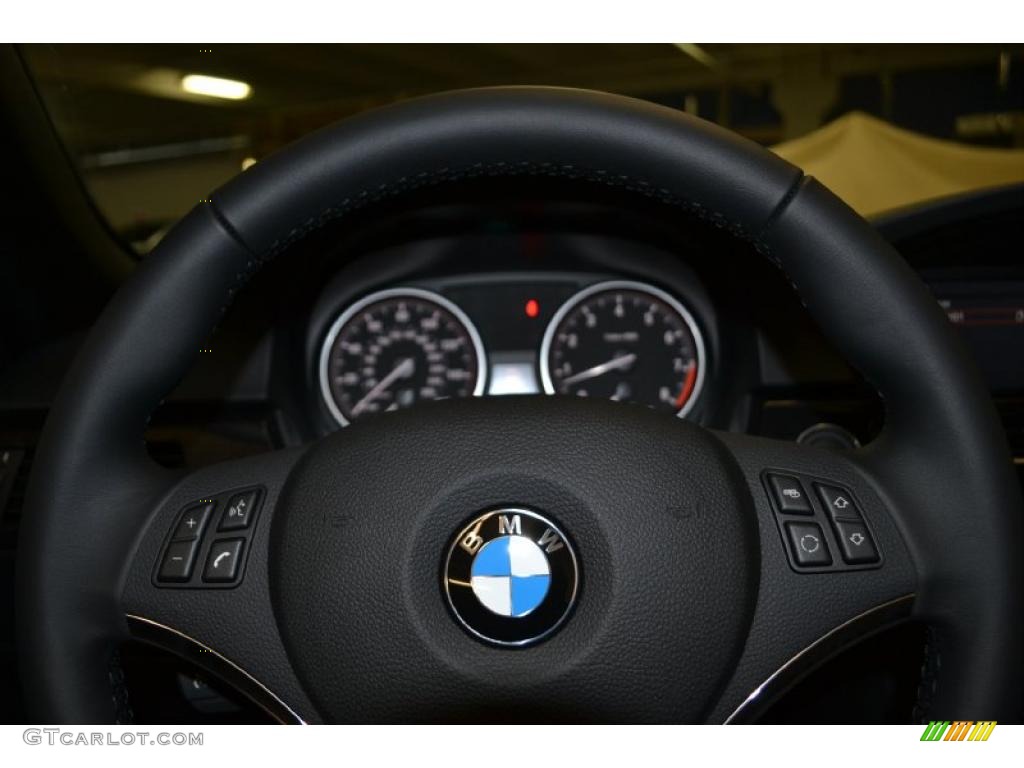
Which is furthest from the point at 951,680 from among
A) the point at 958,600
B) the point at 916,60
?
the point at 916,60

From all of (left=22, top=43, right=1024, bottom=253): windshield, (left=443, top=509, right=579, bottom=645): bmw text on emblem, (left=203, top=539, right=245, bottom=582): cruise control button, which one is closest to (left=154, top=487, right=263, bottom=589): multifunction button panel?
(left=203, top=539, right=245, bottom=582): cruise control button

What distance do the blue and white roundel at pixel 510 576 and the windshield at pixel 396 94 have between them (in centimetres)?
88

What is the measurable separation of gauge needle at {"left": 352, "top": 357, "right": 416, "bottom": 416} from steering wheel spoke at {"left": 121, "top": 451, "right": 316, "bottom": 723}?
2.75 ft

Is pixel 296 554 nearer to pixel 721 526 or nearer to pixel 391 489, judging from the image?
pixel 391 489

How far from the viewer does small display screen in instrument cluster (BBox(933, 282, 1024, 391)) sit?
1604mm

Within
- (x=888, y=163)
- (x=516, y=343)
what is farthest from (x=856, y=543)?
(x=888, y=163)

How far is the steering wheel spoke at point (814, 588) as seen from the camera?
84cm

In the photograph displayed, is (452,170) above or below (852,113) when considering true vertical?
below

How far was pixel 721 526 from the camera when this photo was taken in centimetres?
85

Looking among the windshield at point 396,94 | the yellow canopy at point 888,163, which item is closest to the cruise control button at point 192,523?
the windshield at point 396,94

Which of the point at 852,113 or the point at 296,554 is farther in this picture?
the point at 852,113

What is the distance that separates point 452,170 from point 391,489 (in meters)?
0.25

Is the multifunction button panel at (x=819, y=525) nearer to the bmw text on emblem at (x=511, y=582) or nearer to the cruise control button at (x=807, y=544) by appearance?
the cruise control button at (x=807, y=544)
